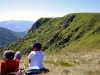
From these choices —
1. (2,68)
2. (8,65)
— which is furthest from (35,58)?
(2,68)

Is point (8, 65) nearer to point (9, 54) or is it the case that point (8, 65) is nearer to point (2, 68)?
point (2, 68)

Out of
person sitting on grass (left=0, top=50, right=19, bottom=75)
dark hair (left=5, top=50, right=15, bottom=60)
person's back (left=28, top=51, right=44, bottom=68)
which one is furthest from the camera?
person's back (left=28, top=51, right=44, bottom=68)

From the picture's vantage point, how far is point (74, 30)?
199 metres

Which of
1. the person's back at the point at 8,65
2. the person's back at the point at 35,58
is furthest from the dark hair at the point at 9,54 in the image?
the person's back at the point at 35,58

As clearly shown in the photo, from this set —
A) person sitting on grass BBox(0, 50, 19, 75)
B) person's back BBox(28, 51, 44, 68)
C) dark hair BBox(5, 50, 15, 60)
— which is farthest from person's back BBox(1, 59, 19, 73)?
person's back BBox(28, 51, 44, 68)

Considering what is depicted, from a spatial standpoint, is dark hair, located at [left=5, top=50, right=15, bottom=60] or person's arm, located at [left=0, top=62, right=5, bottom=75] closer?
dark hair, located at [left=5, top=50, right=15, bottom=60]

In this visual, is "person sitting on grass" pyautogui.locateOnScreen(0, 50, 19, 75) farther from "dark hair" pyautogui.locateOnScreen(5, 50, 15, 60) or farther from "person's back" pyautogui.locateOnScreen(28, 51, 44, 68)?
"person's back" pyautogui.locateOnScreen(28, 51, 44, 68)

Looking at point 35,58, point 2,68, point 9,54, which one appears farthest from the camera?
point 35,58

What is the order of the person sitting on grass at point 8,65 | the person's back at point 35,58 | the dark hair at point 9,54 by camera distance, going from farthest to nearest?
the person's back at point 35,58 → the person sitting on grass at point 8,65 → the dark hair at point 9,54

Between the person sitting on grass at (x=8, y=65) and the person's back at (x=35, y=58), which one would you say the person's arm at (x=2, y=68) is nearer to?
the person sitting on grass at (x=8, y=65)

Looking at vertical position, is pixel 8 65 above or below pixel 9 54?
below

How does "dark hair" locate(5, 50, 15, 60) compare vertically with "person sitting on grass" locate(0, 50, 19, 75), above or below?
above

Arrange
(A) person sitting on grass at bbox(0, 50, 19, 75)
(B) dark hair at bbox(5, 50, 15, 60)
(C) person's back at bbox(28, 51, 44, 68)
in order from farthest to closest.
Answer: (C) person's back at bbox(28, 51, 44, 68) → (A) person sitting on grass at bbox(0, 50, 19, 75) → (B) dark hair at bbox(5, 50, 15, 60)

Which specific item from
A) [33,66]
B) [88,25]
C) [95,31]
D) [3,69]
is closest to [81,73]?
[33,66]
